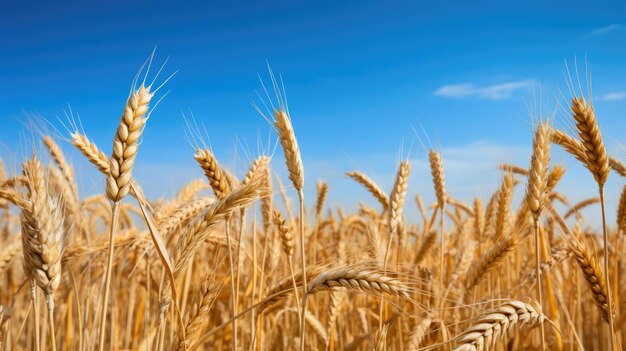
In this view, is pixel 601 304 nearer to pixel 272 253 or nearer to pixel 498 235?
pixel 498 235

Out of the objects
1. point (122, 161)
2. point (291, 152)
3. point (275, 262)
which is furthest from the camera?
point (275, 262)

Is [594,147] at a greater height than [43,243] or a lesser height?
greater

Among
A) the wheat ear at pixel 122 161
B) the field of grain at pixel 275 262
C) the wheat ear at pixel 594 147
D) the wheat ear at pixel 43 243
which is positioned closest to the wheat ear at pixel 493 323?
the field of grain at pixel 275 262

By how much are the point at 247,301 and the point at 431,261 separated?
2587 mm

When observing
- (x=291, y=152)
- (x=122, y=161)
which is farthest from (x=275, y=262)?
(x=122, y=161)

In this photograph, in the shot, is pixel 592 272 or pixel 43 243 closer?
pixel 43 243

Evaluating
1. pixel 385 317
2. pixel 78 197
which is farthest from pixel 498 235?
pixel 78 197

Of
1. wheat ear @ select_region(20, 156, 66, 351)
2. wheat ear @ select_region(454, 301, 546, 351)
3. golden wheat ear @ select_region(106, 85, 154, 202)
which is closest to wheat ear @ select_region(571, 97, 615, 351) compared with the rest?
wheat ear @ select_region(454, 301, 546, 351)

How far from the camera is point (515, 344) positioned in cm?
307

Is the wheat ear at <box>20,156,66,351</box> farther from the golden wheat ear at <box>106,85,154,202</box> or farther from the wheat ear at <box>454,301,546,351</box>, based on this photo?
the wheat ear at <box>454,301,546,351</box>

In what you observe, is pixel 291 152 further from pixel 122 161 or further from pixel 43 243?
pixel 43 243

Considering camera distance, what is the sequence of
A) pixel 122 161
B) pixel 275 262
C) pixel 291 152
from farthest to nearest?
1. pixel 275 262
2. pixel 291 152
3. pixel 122 161

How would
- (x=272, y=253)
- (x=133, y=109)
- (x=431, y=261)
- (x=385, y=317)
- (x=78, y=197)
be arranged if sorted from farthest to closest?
(x=431, y=261) → (x=78, y=197) → (x=272, y=253) → (x=385, y=317) → (x=133, y=109)

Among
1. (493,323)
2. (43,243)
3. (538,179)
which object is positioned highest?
(538,179)
